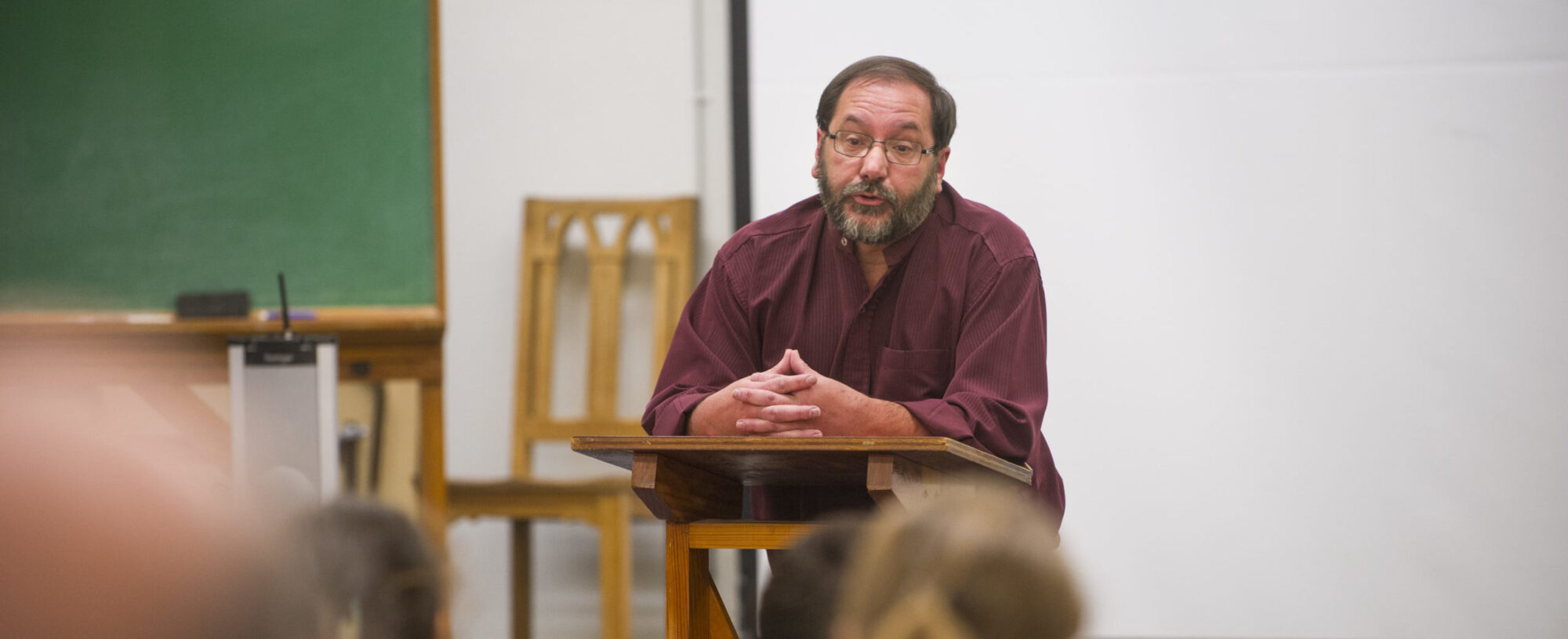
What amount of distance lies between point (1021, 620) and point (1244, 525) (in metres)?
2.72

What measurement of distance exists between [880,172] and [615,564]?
175 centimetres

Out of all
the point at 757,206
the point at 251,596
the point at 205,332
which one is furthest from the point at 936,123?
the point at 205,332

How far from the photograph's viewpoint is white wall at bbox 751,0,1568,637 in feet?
10.9

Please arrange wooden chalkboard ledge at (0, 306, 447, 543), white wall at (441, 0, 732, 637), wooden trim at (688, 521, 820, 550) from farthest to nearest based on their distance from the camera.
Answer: white wall at (441, 0, 732, 637) → wooden chalkboard ledge at (0, 306, 447, 543) → wooden trim at (688, 521, 820, 550)

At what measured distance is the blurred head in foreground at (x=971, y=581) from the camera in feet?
2.82

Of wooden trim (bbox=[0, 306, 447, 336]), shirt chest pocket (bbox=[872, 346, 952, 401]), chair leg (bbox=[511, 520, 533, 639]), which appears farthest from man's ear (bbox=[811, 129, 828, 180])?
chair leg (bbox=[511, 520, 533, 639])

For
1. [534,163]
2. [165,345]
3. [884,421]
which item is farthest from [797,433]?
[534,163]

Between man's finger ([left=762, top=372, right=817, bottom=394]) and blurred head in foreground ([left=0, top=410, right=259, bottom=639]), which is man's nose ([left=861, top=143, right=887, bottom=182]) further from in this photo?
blurred head in foreground ([left=0, top=410, right=259, bottom=639])

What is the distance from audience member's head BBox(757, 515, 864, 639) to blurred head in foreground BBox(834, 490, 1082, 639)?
0.52 metres

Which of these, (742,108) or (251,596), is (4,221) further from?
(251,596)

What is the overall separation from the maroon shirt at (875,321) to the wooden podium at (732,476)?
187 mm

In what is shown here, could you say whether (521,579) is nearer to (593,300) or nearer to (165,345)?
(593,300)

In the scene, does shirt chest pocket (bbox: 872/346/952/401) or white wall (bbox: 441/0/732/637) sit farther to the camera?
white wall (bbox: 441/0/732/637)

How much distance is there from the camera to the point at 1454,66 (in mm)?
3365
